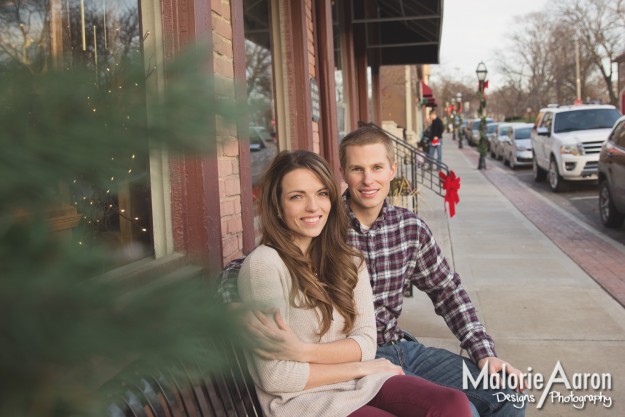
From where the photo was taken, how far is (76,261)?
36 cm

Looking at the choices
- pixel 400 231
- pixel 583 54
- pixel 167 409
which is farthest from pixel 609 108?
pixel 583 54

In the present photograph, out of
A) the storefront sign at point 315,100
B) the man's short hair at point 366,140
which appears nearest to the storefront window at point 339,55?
the storefront sign at point 315,100

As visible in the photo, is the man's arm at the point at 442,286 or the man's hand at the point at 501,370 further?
the man's arm at the point at 442,286

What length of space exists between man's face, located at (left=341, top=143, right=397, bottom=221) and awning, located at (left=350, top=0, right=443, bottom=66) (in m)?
6.80

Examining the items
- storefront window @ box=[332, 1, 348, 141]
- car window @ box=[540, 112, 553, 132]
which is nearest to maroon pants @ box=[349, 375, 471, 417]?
storefront window @ box=[332, 1, 348, 141]

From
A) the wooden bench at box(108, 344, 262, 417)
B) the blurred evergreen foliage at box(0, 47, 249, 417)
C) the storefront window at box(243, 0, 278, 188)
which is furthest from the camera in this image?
the storefront window at box(243, 0, 278, 188)

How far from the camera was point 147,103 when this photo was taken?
396 mm

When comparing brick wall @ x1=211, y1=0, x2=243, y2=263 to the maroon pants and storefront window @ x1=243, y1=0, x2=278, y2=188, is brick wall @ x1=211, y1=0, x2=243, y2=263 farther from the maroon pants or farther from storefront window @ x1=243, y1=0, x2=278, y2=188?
the maroon pants

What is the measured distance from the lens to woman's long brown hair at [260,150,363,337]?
229 cm

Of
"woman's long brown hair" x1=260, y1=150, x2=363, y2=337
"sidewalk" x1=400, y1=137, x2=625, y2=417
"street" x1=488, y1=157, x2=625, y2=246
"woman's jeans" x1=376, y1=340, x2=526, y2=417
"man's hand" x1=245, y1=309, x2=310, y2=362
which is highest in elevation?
"man's hand" x1=245, y1=309, x2=310, y2=362

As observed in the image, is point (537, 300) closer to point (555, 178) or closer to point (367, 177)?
point (367, 177)

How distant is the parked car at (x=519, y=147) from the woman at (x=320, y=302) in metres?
20.3

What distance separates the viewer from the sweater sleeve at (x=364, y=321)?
2354mm

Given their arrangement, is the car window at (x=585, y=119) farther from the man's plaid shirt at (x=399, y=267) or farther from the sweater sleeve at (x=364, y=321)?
the sweater sleeve at (x=364, y=321)
